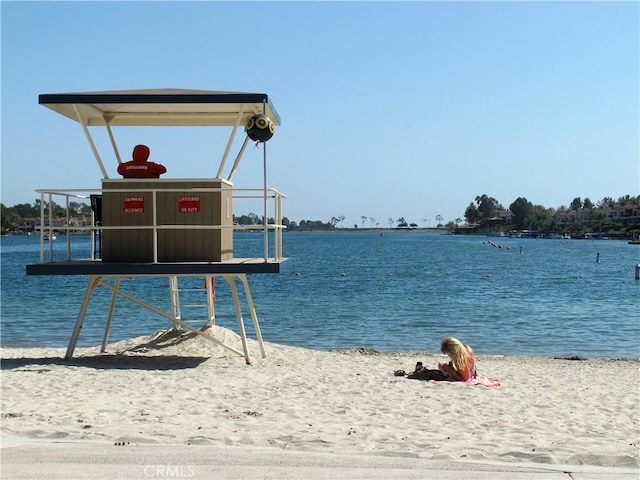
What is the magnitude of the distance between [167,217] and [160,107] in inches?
80.5

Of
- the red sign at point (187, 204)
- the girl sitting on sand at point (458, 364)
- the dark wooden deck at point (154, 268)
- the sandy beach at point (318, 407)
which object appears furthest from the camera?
the red sign at point (187, 204)

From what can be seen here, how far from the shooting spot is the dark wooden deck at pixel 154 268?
43.6 feet

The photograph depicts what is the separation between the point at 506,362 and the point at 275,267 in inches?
276

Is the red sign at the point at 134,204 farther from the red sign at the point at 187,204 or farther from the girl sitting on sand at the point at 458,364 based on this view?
the girl sitting on sand at the point at 458,364

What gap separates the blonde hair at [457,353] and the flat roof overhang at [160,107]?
5.04 m

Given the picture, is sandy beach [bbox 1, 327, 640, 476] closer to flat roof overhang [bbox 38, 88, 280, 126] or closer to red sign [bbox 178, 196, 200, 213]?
red sign [bbox 178, 196, 200, 213]

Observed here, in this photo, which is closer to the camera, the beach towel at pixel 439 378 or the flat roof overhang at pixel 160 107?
the beach towel at pixel 439 378

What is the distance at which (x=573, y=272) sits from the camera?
6475 cm

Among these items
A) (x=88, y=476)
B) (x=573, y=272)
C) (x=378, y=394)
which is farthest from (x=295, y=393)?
(x=573, y=272)

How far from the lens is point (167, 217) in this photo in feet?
45.1

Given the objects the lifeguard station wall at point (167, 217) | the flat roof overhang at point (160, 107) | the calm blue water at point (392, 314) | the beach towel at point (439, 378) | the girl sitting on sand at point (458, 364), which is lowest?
the calm blue water at point (392, 314)

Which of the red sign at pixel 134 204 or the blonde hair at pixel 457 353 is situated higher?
the red sign at pixel 134 204

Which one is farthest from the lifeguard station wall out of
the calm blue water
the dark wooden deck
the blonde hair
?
the blonde hair

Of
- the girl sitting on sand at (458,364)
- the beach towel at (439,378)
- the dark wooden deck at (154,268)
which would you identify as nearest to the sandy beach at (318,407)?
the beach towel at (439,378)
